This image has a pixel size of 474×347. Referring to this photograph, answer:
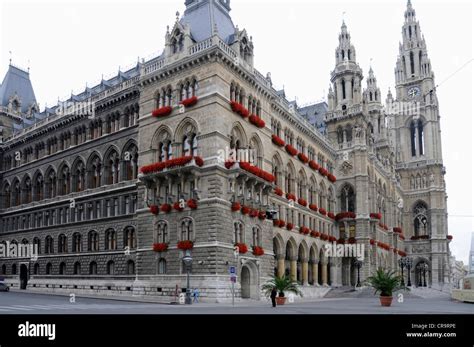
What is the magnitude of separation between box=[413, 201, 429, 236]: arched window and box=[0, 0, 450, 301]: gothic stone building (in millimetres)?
19677

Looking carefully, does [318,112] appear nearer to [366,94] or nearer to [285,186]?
[366,94]

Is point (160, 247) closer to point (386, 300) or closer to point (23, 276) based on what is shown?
point (386, 300)

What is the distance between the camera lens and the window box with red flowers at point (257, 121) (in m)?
47.6

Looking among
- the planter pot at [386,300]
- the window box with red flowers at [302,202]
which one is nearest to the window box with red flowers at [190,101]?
the window box with red flowers at [302,202]

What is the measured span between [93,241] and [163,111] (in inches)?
644

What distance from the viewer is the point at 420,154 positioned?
103 m

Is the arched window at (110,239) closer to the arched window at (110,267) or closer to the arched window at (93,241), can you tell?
the arched window at (110,267)

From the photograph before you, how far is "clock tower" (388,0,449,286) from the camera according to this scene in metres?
95.8

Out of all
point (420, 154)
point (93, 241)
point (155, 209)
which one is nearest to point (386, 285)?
point (155, 209)

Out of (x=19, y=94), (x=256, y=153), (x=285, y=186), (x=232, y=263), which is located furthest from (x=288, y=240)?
(x=19, y=94)

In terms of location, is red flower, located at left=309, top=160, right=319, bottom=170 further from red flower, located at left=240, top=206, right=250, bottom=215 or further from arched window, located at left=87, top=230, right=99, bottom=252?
arched window, located at left=87, top=230, right=99, bottom=252

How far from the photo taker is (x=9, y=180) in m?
66.5

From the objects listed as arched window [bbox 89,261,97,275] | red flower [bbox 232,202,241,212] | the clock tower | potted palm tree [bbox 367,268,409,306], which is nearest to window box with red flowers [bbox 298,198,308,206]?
red flower [bbox 232,202,241,212]

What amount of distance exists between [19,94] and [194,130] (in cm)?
4413
